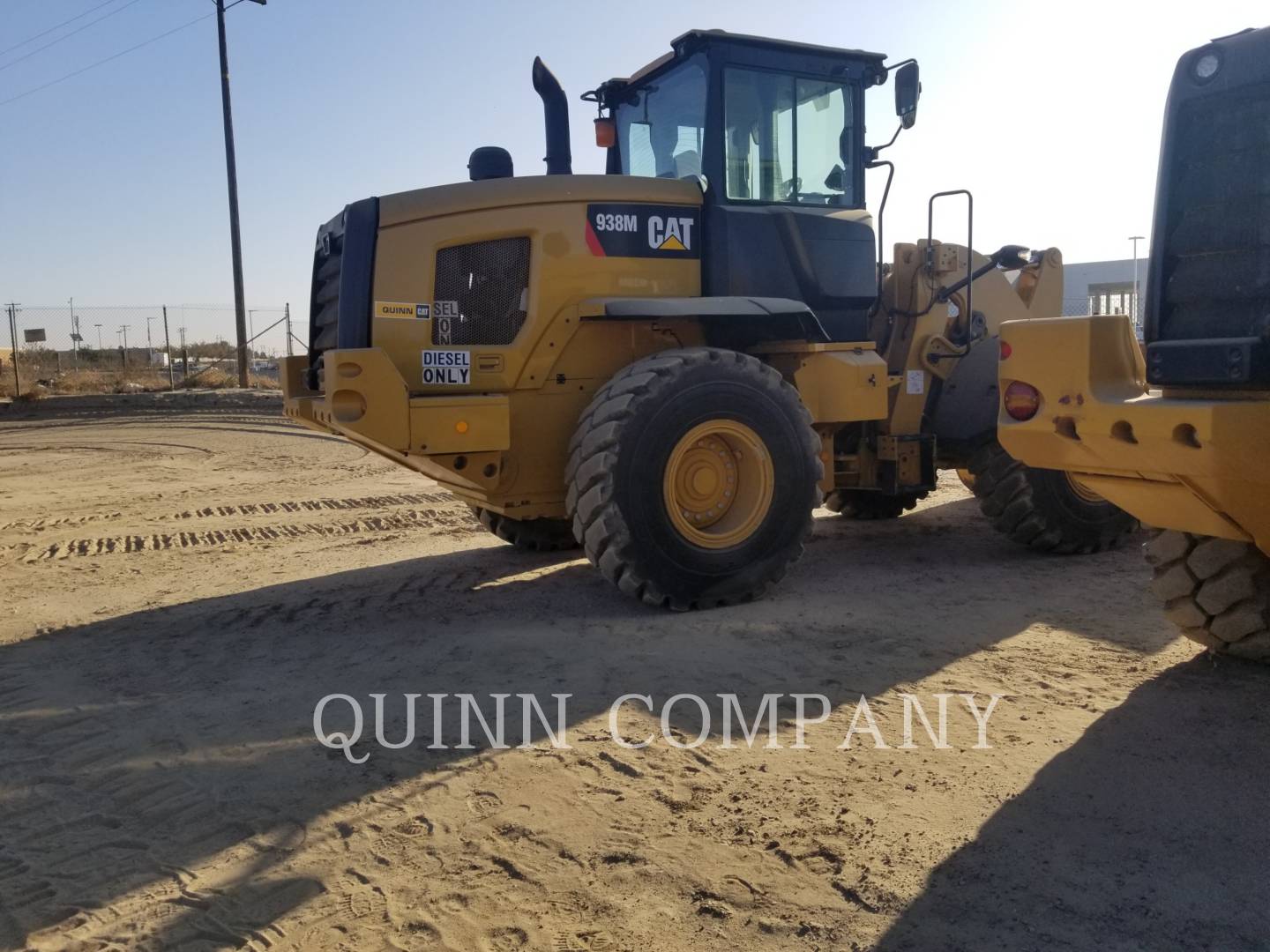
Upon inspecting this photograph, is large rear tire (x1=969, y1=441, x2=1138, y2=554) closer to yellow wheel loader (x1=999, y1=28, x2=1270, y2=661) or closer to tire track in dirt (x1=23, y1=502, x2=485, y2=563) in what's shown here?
yellow wheel loader (x1=999, y1=28, x2=1270, y2=661)

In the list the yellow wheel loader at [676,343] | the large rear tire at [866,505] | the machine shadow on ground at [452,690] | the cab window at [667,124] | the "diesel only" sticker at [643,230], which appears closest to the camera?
the machine shadow on ground at [452,690]

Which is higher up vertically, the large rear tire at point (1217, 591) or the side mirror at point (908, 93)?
the side mirror at point (908, 93)

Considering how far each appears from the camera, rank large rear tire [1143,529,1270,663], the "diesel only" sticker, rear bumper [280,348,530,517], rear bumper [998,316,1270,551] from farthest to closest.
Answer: the "diesel only" sticker
rear bumper [280,348,530,517]
large rear tire [1143,529,1270,663]
rear bumper [998,316,1270,551]

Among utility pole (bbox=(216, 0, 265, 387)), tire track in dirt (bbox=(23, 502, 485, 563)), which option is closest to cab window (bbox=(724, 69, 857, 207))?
tire track in dirt (bbox=(23, 502, 485, 563))

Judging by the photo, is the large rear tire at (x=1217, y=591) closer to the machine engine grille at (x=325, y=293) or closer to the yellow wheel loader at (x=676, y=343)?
the yellow wheel loader at (x=676, y=343)

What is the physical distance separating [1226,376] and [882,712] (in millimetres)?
1651

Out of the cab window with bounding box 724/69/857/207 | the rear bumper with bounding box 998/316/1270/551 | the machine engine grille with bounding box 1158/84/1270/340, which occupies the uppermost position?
the cab window with bounding box 724/69/857/207

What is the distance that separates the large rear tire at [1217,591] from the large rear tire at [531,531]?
12.3ft

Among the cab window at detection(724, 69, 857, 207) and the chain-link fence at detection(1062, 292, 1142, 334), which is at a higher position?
the cab window at detection(724, 69, 857, 207)

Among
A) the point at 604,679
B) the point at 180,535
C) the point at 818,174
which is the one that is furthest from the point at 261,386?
the point at 604,679

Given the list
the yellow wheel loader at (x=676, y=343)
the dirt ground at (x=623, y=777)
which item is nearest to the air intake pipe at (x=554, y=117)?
the yellow wheel loader at (x=676, y=343)

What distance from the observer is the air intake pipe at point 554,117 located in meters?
6.40

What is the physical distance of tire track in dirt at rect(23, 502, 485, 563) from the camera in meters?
7.49

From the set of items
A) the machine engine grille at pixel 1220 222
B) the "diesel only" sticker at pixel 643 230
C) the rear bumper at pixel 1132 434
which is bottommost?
the rear bumper at pixel 1132 434
